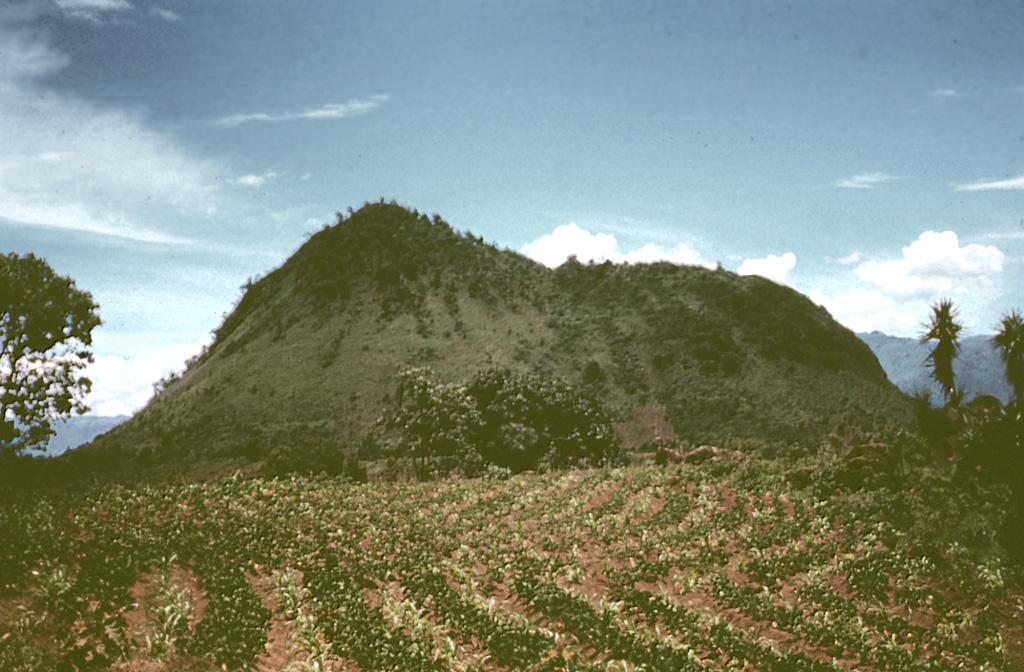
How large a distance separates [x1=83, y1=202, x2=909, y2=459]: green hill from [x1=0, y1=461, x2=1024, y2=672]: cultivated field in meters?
40.7

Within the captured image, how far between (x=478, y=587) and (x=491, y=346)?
63.3 metres

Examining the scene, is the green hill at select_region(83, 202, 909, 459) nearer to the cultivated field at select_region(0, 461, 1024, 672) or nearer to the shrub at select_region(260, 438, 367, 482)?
the shrub at select_region(260, 438, 367, 482)

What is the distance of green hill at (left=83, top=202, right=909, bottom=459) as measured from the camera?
66.1 metres

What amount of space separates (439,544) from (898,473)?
542 inches

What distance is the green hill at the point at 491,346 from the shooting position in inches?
2603

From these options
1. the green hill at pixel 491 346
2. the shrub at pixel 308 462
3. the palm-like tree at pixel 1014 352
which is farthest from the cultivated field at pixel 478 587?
the green hill at pixel 491 346

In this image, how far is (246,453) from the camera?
2178 inches

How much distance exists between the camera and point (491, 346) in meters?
77.4

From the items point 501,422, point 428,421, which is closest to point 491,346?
point 501,422

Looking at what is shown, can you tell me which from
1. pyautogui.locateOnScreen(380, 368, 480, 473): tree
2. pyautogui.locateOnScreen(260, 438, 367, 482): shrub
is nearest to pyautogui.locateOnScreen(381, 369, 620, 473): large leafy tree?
pyautogui.locateOnScreen(380, 368, 480, 473): tree

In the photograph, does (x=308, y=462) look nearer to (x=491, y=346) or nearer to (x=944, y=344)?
(x=944, y=344)

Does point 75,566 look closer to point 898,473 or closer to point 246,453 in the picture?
point 898,473

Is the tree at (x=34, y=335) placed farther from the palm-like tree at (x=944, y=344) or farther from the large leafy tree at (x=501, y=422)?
the palm-like tree at (x=944, y=344)

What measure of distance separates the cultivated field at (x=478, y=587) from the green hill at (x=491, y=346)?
40724 mm
